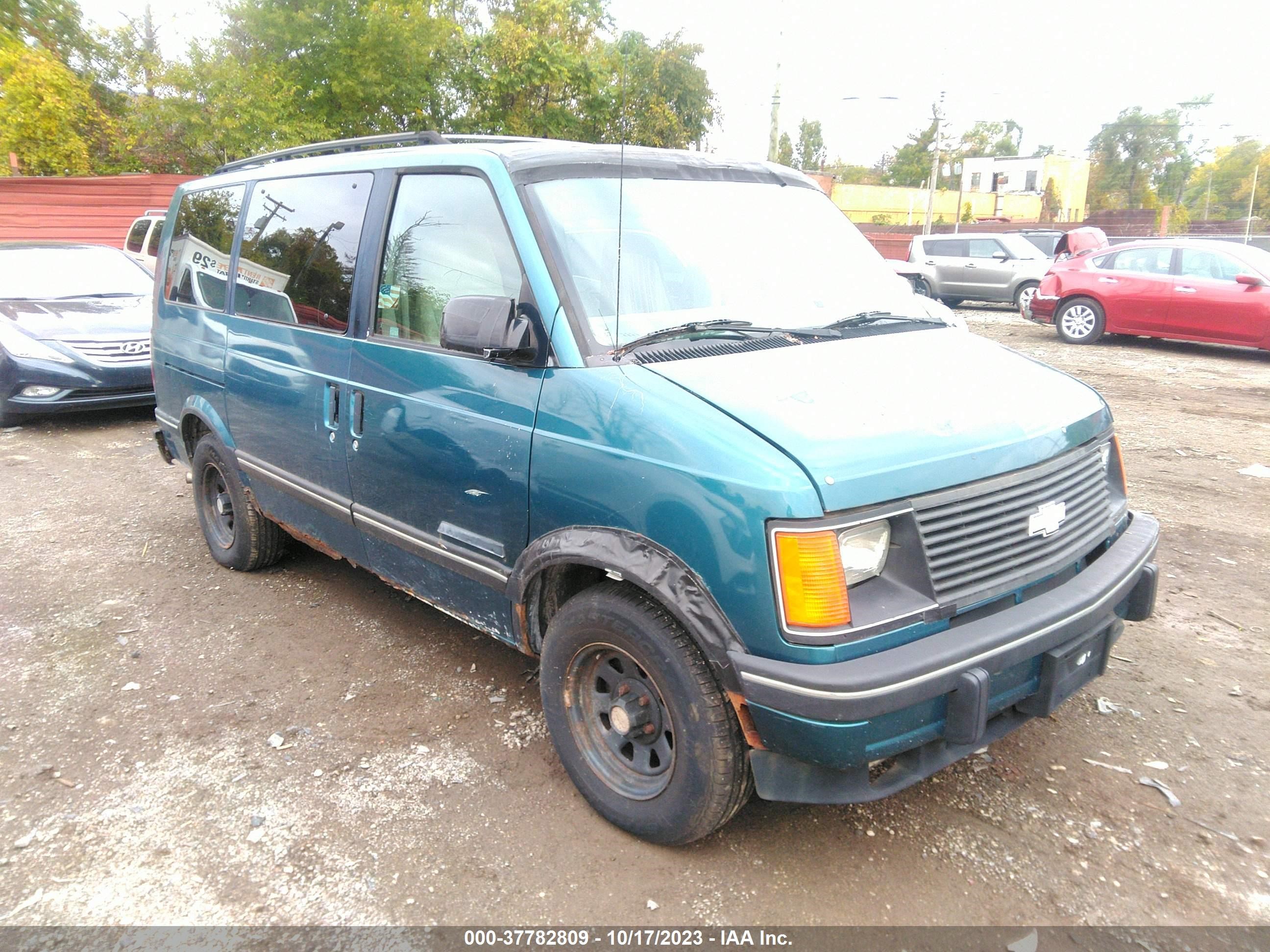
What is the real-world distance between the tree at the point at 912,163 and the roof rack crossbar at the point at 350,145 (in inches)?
2897

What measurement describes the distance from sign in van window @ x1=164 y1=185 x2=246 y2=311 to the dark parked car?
3.47m

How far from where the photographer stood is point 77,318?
8344 mm

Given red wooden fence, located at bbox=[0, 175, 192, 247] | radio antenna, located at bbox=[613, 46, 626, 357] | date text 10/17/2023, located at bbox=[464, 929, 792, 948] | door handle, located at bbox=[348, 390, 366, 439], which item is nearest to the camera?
date text 10/17/2023, located at bbox=[464, 929, 792, 948]

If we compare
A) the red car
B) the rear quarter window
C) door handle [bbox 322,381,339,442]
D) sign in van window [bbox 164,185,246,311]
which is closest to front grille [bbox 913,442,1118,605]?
door handle [bbox 322,381,339,442]

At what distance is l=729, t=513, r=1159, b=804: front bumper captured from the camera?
2.18m

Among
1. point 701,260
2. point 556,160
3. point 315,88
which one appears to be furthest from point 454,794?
point 315,88

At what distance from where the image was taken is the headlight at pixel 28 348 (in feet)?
25.8

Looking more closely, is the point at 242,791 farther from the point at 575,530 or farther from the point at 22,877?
the point at 575,530

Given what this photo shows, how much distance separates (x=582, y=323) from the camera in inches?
109

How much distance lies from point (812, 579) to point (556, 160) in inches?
68.8

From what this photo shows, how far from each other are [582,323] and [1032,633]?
156cm

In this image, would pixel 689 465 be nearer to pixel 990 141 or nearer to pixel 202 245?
pixel 202 245

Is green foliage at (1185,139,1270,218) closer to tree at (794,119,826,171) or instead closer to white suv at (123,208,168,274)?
tree at (794,119,826,171)

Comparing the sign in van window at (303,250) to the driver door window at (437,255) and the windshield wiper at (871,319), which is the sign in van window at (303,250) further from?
the windshield wiper at (871,319)
